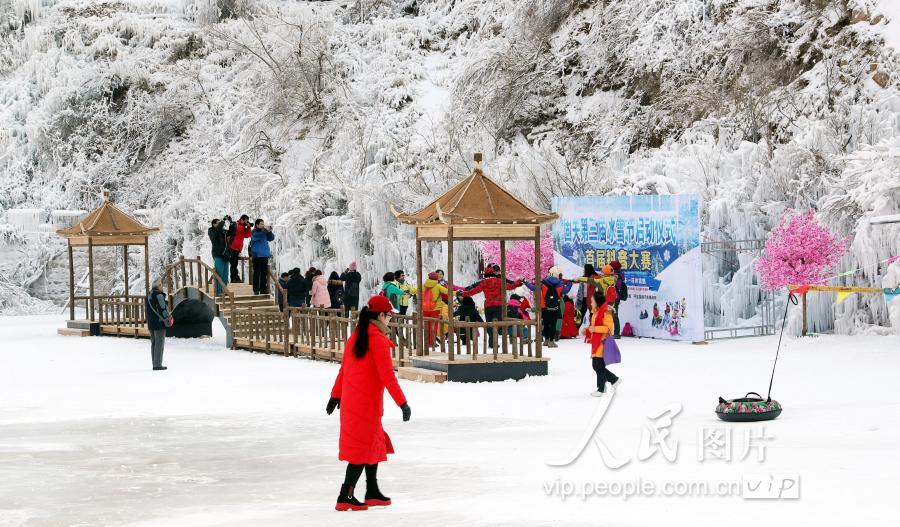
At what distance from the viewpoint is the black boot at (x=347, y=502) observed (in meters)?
9.05

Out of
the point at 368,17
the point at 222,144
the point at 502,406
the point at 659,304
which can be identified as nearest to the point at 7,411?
the point at 502,406

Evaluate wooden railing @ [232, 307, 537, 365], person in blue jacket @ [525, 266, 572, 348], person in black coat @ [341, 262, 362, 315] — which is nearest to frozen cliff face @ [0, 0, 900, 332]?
person in blue jacket @ [525, 266, 572, 348]

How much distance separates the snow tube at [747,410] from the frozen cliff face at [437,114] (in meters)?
10.1

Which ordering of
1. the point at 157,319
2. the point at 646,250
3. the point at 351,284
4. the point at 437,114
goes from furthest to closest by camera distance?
the point at 437,114 → the point at 351,284 → the point at 646,250 → the point at 157,319

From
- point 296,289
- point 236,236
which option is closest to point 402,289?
point 296,289

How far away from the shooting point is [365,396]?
8.78 m

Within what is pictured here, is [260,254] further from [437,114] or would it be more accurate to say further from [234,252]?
[437,114]

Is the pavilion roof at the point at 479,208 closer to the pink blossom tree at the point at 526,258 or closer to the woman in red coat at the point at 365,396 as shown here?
the pink blossom tree at the point at 526,258

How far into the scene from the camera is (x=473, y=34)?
44750 mm

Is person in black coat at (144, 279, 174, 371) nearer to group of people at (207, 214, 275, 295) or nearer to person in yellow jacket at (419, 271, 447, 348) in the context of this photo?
person in yellow jacket at (419, 271, 447, 348)

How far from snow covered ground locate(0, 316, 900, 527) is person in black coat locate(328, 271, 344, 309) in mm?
6875

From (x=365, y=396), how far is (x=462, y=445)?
363 cm

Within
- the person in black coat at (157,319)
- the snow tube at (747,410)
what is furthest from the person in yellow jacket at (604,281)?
the snow tube at (747,410)

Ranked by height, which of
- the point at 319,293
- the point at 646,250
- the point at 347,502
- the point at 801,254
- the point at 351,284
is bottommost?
the point at 347,502
